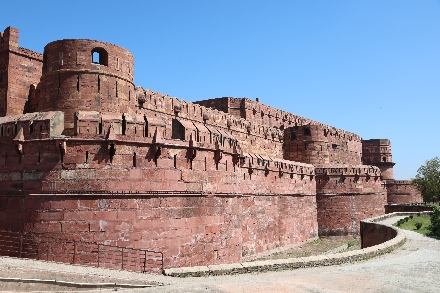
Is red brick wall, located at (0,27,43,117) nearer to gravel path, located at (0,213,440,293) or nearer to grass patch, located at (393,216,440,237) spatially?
gravel path, located at (0,213,440,293)

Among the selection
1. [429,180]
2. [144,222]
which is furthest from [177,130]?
[429,180]

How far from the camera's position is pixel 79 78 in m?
13.1

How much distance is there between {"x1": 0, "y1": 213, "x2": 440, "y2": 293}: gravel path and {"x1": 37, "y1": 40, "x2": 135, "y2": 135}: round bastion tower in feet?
17.8

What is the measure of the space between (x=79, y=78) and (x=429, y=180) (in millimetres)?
39951

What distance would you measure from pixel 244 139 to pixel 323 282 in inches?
726

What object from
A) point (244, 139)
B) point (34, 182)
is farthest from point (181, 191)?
point (244, 139)

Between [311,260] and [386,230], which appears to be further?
[386,230]

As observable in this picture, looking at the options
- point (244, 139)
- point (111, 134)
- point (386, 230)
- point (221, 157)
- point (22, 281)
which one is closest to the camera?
point (22, 281)

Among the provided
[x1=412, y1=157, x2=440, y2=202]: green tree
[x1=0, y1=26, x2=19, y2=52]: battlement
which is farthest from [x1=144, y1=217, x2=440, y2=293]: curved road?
[x1=412, y1=157, x2=440, y2=202]: green tree

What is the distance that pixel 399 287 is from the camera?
846 cm

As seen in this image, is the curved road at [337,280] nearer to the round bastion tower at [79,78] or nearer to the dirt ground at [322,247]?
the round bastion tower at [79,78]

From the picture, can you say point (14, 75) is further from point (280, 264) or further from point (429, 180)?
point (429, 180)

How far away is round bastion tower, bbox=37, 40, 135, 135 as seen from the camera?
13.0 m

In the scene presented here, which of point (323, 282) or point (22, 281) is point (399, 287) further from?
point (22, 281)
